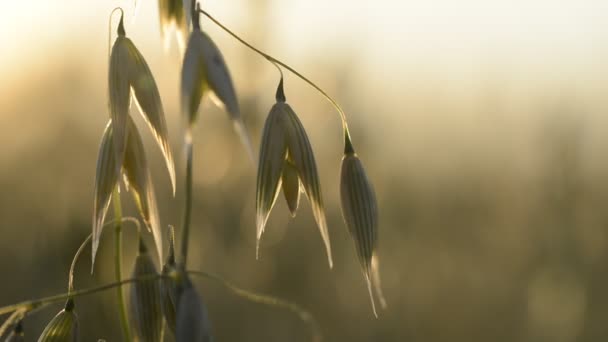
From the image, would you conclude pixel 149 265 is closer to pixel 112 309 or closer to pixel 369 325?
pixel 112 309

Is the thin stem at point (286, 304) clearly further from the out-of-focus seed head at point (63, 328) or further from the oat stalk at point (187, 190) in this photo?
the out-of-focus seed head at point (63, 328)

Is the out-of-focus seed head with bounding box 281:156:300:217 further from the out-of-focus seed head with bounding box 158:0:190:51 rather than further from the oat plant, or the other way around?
the out-of-focus seed head with bounding box 158:0:190:51

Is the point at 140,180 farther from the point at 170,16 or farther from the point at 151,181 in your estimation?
the point at 170,16

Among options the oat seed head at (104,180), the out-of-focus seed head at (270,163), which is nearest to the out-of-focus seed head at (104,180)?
the oat seed head at (104,180)

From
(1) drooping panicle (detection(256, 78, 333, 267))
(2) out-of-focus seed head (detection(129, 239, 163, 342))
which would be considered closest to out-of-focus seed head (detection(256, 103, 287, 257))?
(1) drooping panicle (detection(256, 78, 333, 267))

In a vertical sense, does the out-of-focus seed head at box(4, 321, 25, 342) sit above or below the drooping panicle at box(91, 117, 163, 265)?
below

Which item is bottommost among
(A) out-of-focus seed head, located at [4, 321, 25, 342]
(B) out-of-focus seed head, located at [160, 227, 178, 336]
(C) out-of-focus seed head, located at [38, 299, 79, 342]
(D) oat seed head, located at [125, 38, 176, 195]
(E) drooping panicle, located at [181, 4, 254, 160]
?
(C) out-of-focus seed head, located at [38, 299, 79, 342]
